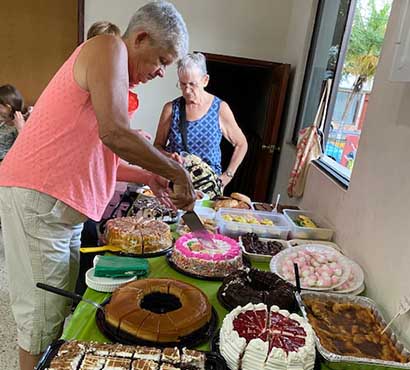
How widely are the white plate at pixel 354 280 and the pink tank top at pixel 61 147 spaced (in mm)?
870

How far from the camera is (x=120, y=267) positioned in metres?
1.23

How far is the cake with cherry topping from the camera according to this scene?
2.89 feet

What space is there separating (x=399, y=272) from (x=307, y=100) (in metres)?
1.77

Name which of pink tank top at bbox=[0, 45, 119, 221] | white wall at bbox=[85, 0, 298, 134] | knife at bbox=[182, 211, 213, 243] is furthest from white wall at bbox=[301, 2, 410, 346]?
white wall at bbox=[85, 0, 298, 134]

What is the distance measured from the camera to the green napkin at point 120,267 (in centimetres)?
121

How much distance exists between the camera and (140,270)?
1.26 m

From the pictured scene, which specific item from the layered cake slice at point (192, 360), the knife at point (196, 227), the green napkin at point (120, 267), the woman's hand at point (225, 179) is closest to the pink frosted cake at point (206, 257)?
the knife at point (196, 227)

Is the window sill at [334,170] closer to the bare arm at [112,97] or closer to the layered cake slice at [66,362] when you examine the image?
the bare arm at [112,97]

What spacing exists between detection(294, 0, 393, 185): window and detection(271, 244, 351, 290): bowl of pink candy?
16.7 inches

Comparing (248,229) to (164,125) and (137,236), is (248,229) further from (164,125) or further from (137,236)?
(164,125)

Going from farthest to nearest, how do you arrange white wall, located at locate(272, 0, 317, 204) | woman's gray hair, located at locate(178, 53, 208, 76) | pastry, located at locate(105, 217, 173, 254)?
white wall, located at locate(272, 0, 317, 204) → woman's gray hair, located at locate(178, 53, 208, 76) → pastry, located at locate(105, 217, 173, 254)

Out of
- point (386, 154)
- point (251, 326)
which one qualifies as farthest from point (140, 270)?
point (386, 154)

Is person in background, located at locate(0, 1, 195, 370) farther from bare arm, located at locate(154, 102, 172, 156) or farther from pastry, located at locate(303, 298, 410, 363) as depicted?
bare arm, located at locate(154, 102, 172, 156)

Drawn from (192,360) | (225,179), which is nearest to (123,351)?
(192,360)
